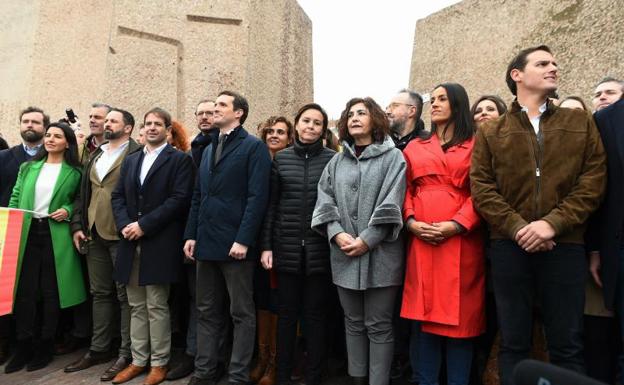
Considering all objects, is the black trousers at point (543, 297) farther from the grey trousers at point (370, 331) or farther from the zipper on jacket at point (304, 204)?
the zipper on jacket at point (304, 204)

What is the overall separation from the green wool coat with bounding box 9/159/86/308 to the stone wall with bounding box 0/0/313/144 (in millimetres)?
1596

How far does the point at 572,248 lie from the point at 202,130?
8.74 ft

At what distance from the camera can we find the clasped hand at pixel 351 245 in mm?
2348

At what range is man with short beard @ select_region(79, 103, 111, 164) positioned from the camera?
3.57m

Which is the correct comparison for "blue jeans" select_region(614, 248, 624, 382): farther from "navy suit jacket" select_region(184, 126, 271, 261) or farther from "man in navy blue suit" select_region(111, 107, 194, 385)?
"man in navy blue suit" select_region(111, 107, 194, 385)

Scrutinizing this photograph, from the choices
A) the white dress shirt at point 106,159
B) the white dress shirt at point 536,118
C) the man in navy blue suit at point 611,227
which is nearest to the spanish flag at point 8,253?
the white dress shirt at point 106,159

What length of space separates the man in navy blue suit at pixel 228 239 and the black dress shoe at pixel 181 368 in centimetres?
20

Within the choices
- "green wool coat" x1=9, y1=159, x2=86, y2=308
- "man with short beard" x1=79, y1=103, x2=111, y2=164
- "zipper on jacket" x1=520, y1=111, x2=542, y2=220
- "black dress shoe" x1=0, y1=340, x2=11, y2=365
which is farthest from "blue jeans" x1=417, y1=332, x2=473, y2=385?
"black dress shoe" x1=0, y1=340, x2=11, y2=365

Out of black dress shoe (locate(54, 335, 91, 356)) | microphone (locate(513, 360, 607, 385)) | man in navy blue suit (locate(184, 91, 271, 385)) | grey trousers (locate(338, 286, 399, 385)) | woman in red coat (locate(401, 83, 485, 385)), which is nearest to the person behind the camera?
microphone (locate(513, 360, 607, 385))

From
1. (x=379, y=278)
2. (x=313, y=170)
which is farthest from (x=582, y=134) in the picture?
(x=313, y=170)

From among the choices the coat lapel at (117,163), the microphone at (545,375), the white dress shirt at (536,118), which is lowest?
the microphone at (545,375)

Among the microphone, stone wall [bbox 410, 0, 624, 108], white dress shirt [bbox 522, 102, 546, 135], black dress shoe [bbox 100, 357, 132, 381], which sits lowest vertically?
black dress shoe [bbox 100, 357, 132, 381]

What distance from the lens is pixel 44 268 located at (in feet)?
10.6

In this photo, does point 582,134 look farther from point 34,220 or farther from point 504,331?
point 34,220
